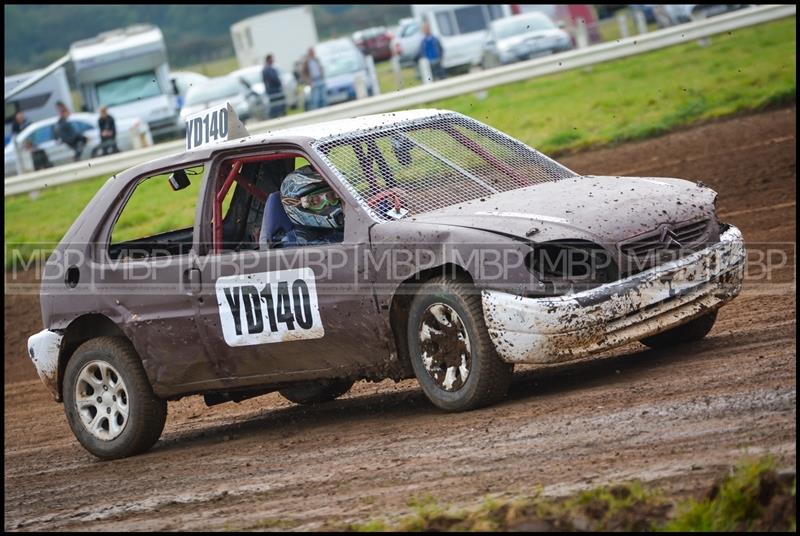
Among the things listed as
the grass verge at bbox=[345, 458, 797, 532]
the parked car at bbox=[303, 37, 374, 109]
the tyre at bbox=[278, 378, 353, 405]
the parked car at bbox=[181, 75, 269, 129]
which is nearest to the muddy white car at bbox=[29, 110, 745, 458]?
the tyre at bbox=[278, 378, 353, 405]

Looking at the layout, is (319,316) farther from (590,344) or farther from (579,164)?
(579,164)

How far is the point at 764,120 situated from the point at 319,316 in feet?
34.5

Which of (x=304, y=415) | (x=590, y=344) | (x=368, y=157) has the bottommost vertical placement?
(x=304, y=415)

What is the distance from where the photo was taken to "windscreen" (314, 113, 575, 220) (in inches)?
276

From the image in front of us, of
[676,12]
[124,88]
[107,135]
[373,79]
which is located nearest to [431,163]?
[107,135]

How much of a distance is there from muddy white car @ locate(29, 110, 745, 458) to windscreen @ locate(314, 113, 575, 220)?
13 millimetres

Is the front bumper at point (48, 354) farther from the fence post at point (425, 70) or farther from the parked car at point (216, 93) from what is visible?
the parked car at point (216, 93)

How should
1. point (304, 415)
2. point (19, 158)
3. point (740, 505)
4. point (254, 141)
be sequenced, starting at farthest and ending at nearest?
1. point (19, 158)
2. point (304, 415)
3. point (254, 141)
4. point (740, 505)

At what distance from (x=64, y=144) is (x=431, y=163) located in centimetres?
1861

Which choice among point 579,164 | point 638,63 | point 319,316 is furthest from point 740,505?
point 638,63

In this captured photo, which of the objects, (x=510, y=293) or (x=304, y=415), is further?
(x=304, y=415)

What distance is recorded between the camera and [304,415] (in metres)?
8.37

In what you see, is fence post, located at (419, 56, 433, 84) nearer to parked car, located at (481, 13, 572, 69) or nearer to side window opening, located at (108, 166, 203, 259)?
parked car, located at (481, 13, 572, 69)

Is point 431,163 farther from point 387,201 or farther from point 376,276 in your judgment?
point 376,276
